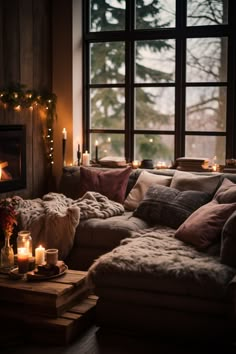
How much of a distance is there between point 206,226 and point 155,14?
294 centimetres

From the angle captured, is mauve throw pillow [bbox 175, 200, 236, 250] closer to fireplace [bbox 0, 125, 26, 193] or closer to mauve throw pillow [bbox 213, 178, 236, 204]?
mauve throw pillow [bbox 213, 178, 236, 204]

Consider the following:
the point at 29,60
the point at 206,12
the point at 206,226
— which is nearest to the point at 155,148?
the point at 206,12

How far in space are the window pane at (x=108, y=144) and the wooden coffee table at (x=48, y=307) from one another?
2.77m

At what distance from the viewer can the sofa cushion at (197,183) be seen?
4488 mm

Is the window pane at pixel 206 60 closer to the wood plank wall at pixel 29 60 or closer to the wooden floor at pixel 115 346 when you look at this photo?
the wood plank wall at pixel 29 60

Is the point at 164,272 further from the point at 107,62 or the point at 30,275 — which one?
the point at 107,62

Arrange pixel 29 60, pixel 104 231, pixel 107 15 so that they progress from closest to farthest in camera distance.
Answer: pixel 104 231 < pixel 29 60 < pixel 107 15

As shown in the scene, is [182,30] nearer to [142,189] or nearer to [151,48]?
[151,48]

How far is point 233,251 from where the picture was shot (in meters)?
3.28

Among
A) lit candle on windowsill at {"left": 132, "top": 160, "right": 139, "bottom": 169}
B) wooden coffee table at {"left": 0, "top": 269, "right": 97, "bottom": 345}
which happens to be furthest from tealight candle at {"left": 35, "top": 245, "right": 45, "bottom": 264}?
lit candle on windowsill at {"left": 132, "top": 160, "right": 139, "bottom": 169}

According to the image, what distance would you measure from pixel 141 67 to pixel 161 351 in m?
3.56

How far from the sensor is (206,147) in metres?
5.67

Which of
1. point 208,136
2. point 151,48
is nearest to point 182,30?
point 151,48

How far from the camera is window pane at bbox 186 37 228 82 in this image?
5.54 metres
